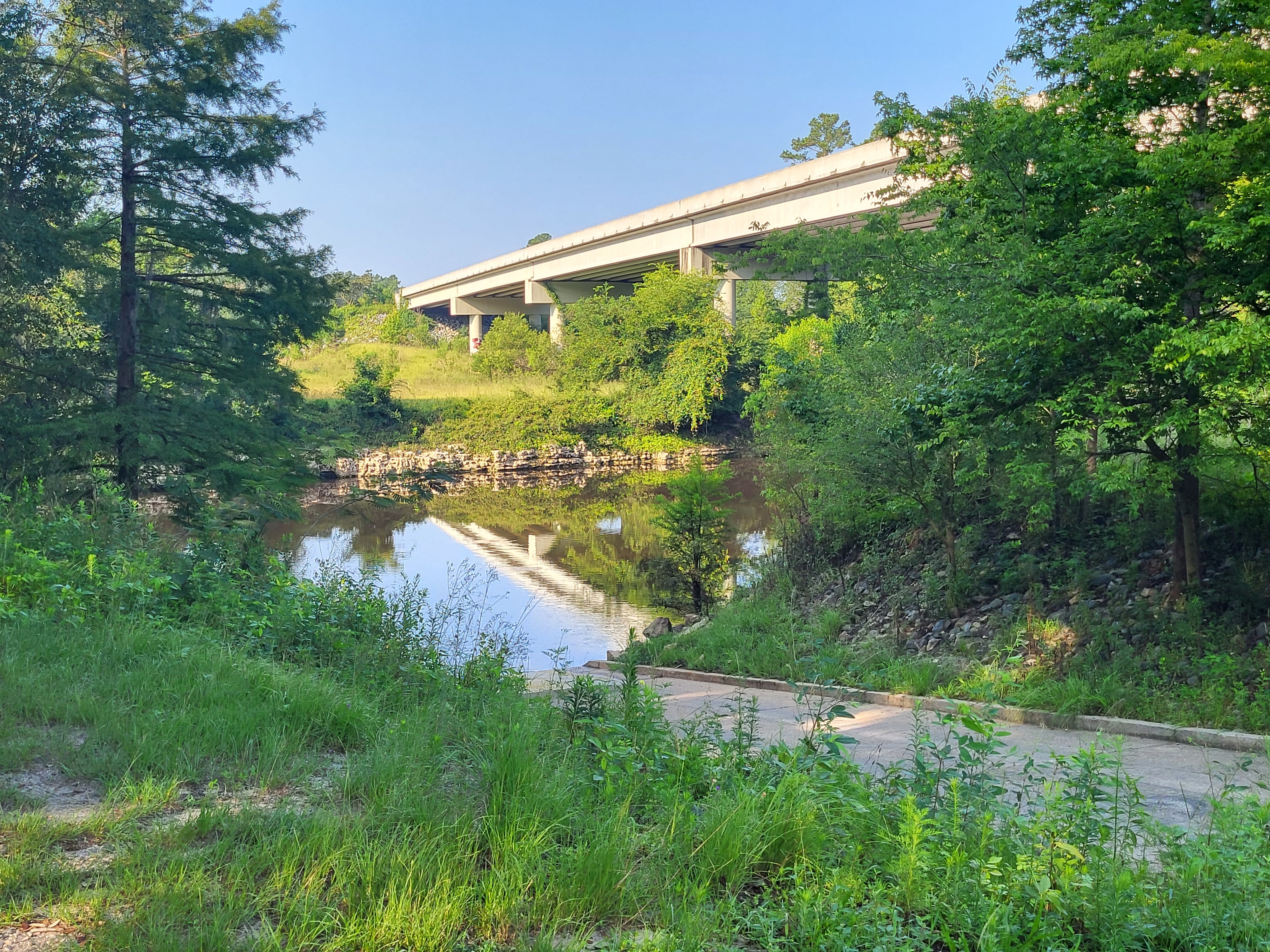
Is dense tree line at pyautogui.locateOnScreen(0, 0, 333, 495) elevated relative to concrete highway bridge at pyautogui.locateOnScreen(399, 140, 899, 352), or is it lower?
lower

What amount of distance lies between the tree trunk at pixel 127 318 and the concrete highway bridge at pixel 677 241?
12512 mm

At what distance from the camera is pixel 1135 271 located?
9.00 m

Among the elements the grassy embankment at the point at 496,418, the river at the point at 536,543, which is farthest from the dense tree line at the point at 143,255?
the grassy embankment at the point at 496,418

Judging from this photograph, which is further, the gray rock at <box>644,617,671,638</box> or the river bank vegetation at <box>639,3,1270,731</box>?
the gray rock at <box>644,617,671,638</box>

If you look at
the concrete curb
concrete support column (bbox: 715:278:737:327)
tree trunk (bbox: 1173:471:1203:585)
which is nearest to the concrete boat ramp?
the concrete curb

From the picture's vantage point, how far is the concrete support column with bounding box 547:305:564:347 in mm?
59344

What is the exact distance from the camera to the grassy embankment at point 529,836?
3.12 meters

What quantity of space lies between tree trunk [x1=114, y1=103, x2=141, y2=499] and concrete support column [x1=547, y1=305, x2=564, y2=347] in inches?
1640

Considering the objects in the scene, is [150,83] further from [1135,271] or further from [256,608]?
[1135,271]

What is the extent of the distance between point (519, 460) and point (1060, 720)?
40951 mm

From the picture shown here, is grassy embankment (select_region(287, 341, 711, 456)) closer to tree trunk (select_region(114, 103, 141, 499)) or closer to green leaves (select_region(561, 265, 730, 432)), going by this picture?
green leaves (select_region(561, 265, 730, 432))

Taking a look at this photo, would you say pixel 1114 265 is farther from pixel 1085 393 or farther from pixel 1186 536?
pixel 1186 536

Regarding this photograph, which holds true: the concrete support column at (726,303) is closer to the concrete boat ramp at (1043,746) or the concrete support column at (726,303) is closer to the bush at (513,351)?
the bush at (513,351)

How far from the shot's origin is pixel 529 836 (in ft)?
11.6
